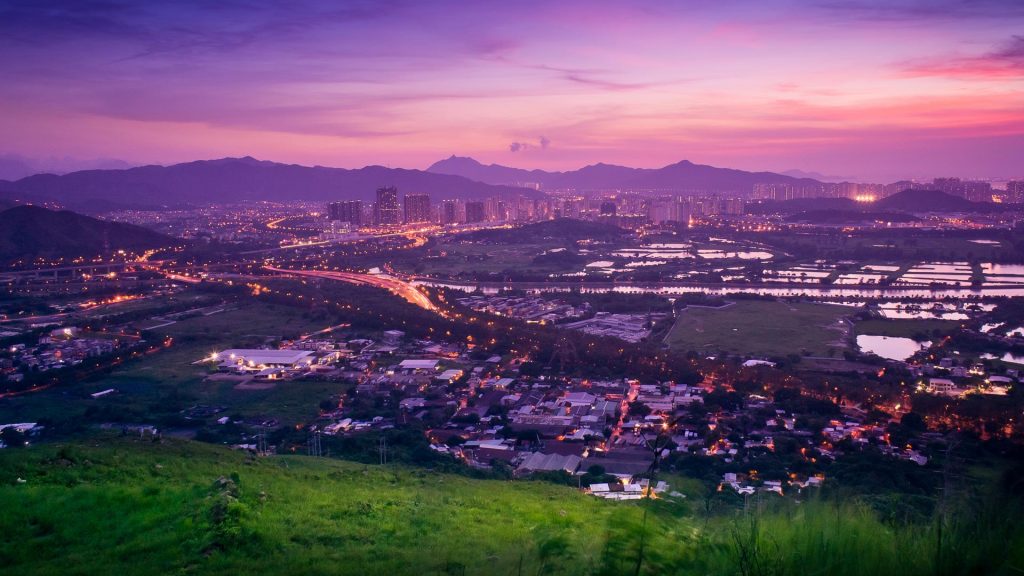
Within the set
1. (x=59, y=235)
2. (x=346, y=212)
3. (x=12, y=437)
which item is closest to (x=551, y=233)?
(x=346, y=212)

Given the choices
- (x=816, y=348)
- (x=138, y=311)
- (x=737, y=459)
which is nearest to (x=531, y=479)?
(x=737, y=459)

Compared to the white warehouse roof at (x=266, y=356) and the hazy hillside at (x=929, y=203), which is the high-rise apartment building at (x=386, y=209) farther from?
the white warehouse roof at (x=266, y=356)

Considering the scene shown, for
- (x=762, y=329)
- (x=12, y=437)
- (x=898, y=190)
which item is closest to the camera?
(x=12, y=437)

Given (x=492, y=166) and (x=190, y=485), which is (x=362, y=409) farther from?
(x=492, y=166)

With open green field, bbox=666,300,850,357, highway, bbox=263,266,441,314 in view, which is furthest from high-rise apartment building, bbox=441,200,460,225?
open green field, bbox=666,300,850,357

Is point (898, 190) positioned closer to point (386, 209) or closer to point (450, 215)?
point (450, 215)
